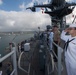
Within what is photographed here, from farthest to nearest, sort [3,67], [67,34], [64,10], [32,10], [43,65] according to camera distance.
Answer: [32,10]
[64,10]
[3,67]
[43,65]
[67,34]

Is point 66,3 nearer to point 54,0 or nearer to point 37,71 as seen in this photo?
point 54,0

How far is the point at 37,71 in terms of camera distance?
7.73m

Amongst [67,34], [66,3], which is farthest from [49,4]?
[67,34]

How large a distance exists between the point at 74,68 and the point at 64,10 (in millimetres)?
34986

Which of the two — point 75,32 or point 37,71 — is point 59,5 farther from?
point 75,32

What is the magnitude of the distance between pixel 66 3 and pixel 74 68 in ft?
116

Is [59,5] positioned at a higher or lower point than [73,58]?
higher

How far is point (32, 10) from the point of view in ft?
129

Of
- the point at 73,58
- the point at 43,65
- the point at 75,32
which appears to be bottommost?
the point at 43,65

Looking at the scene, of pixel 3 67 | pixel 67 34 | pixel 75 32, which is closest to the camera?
pixel 75 32

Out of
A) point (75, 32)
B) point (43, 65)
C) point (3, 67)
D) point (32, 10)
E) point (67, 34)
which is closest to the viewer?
point (75, 32)

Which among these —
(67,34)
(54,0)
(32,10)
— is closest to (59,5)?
(54,0)

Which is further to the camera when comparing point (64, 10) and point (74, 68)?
point (64, 10)

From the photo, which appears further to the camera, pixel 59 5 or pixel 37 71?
pixel 59 5
